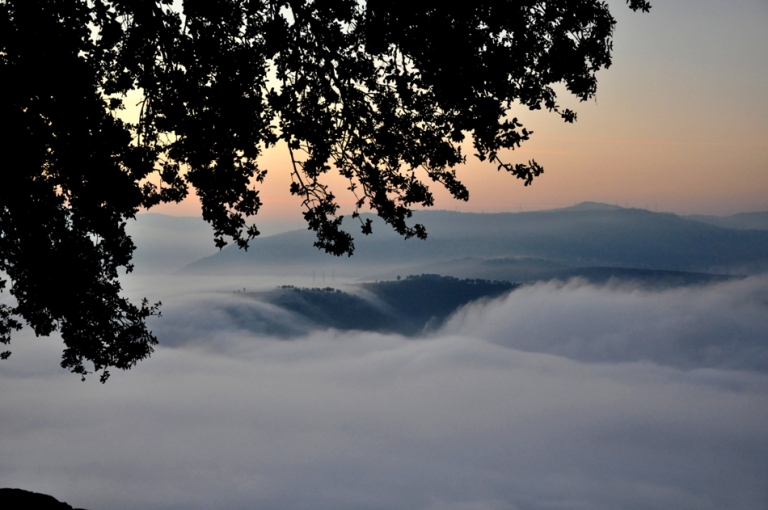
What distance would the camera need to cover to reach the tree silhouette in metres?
10.1

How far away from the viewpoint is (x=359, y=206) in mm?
13539

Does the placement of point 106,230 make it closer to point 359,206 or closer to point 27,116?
point 27,116

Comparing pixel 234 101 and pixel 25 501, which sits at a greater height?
pixel 234 101

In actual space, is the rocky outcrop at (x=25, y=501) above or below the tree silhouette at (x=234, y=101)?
below

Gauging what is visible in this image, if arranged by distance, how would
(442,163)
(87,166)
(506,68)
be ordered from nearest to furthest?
(87,166) < (506,68) < (442,163)

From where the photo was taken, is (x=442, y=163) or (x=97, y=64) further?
(x=442, y=163)

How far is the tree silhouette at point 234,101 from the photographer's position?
33.1 feet

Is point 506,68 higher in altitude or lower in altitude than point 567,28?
lower

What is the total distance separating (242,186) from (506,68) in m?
5.19

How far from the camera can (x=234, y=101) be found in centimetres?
1062

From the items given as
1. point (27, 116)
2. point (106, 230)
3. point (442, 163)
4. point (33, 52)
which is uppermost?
point (33, 52)

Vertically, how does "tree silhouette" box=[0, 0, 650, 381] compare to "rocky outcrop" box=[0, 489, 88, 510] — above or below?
above

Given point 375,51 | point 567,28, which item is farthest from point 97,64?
point 567,28

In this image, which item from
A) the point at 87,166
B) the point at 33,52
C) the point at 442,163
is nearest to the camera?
the point at 33,52
